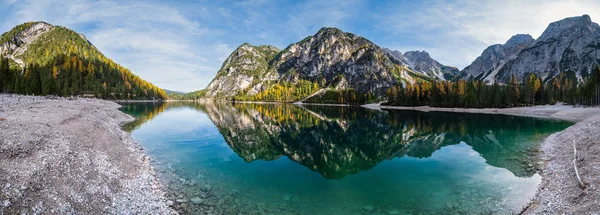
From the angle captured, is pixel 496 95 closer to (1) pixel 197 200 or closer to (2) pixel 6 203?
Answer: (1) pixel 197 200

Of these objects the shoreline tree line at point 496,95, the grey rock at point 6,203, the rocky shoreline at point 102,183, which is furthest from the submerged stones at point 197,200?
the shoreline tree line at point 496,95

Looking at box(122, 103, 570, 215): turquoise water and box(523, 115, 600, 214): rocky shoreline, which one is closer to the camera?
box(523, 115, 600, 214): rocky shoreline

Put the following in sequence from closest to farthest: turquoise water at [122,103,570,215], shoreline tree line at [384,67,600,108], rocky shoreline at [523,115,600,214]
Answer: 1. rocky shoreline at [523,115,600,214]
2. turquoise water at [122,103,570,215]
3. shoreline tree line at [384,67,600,108]

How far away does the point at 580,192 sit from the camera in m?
16.5

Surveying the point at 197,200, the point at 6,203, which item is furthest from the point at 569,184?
the point at 6,203

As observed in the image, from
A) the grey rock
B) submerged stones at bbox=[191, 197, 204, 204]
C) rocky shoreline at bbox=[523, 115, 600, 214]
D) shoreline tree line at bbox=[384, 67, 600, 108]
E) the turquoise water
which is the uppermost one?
shoreline tree line at bbox=[384, 67, 600, 108]

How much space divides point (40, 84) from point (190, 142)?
147255 mm

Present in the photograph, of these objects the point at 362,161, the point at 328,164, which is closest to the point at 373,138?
the point at 362,161

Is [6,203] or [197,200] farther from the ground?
[6,203]

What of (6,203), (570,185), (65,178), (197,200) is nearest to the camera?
(6,203)

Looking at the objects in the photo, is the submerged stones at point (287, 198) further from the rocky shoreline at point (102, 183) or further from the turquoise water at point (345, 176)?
the rocky shoreline at point (102, 183)

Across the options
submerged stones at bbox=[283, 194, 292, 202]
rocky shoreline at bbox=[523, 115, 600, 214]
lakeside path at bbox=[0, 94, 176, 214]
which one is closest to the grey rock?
lakeside path at bbox=[0, 94, 176, 214]

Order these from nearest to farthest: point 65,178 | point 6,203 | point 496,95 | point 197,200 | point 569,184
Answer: point 6,203 < point 65,178 < point 197,200 < point 569,184 < point 496,95

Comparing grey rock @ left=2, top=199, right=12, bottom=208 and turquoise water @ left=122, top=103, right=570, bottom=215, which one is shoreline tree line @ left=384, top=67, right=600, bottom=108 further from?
grey rock @ left=2, top=199, right=12, bottom=208
